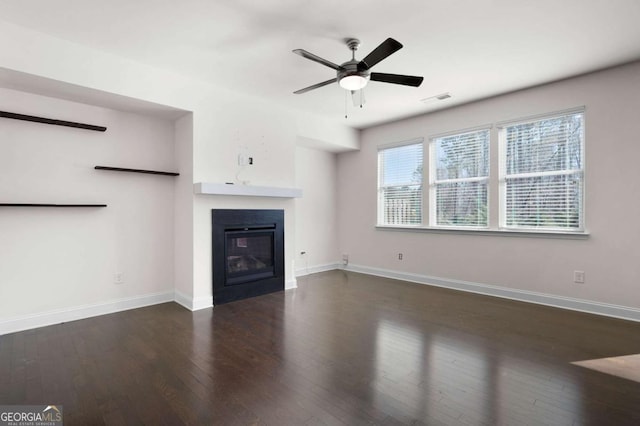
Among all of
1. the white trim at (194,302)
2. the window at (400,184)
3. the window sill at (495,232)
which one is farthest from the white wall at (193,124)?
the window sill at (495,232)

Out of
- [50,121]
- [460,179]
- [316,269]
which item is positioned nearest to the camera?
[50,121]

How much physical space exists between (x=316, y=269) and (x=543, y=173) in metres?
3.91

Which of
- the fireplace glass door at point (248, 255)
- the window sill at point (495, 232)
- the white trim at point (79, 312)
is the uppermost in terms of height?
the window sill at point (495, 232)

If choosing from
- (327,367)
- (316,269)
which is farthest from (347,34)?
(316,269)

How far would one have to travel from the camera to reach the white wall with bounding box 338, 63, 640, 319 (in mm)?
3463

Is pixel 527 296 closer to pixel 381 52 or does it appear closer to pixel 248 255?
pixel 381 52

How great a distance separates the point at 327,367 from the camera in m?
2.38

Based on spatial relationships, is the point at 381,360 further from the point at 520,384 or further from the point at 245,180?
the point at 245,180

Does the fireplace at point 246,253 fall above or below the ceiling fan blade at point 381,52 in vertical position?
below

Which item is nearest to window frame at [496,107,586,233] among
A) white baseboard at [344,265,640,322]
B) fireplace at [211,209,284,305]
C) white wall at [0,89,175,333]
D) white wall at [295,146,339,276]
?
white baseboard at [344,265,640,322]

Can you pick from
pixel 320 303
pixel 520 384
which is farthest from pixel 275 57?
pixel 520 384

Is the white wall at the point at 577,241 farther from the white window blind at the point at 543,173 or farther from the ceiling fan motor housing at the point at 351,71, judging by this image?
the ceiling fan motor housing at the point at 351,71

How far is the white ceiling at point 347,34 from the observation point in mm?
2506

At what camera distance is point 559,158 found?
3932 mm
